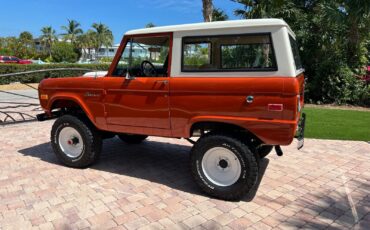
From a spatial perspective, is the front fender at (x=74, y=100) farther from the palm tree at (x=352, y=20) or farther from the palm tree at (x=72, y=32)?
the palm tree at (x=72, y=32)

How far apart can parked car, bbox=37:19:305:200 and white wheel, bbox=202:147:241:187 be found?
13 mm

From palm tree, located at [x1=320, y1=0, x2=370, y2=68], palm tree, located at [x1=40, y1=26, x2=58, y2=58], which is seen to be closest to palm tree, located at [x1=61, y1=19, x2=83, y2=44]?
palm tree, located at [x1=40, y1=26, x2=58, y2=58]

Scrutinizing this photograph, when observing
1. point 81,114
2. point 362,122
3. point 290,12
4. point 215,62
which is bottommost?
point 362,122

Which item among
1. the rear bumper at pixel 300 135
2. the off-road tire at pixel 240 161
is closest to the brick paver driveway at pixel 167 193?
the off-road tire at pixel 240 161

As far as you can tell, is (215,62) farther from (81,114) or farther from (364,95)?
(364,95)

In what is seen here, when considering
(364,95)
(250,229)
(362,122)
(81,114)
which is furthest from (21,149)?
(364,95)

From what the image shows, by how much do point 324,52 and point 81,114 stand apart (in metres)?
11.6

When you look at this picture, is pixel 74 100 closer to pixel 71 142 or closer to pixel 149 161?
pixel 71 142

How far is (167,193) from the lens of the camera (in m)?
4.55

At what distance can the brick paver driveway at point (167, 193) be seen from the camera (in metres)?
3.78

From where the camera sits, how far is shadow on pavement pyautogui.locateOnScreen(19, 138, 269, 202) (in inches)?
198

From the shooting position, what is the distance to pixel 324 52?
14055mm

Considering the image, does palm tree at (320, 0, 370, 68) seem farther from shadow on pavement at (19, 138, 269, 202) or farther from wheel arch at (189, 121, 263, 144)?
wheel arch at (189, 121, 263, 144)

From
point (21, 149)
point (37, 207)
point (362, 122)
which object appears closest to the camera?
point (37, 207)
